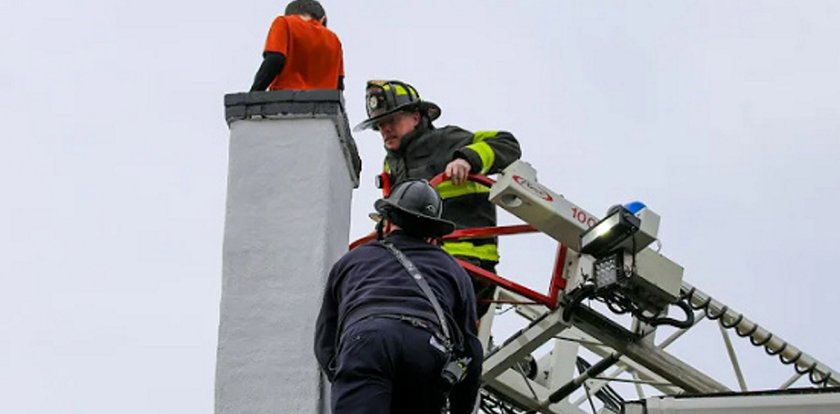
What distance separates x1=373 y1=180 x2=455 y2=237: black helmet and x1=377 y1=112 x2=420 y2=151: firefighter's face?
9.25 feet

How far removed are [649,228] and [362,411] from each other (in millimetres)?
4375

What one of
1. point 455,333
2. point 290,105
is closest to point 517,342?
point 290,105

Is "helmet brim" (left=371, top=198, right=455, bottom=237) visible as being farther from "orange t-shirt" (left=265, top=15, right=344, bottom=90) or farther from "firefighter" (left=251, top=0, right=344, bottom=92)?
"orange t-shirt" (left=265, top=15, right=344, bottom=90)

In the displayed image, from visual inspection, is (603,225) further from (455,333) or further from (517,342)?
(455,333)

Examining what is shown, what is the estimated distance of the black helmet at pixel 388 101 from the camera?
1102cm

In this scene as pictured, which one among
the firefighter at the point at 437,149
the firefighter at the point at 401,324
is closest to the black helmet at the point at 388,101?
the firefighter at the point at 437,149

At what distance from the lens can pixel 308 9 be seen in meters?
11.3

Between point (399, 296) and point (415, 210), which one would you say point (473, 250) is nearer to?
point (415, 210)

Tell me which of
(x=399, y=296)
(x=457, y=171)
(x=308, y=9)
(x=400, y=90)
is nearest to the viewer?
(x=399, y=296)

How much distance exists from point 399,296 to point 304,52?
3446 millimetres

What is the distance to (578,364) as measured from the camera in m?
15.2

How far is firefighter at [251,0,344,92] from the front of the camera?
10.6 meters

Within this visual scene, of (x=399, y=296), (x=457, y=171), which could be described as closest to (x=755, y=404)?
(x=399, y=296)

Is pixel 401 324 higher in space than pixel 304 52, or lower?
lower
